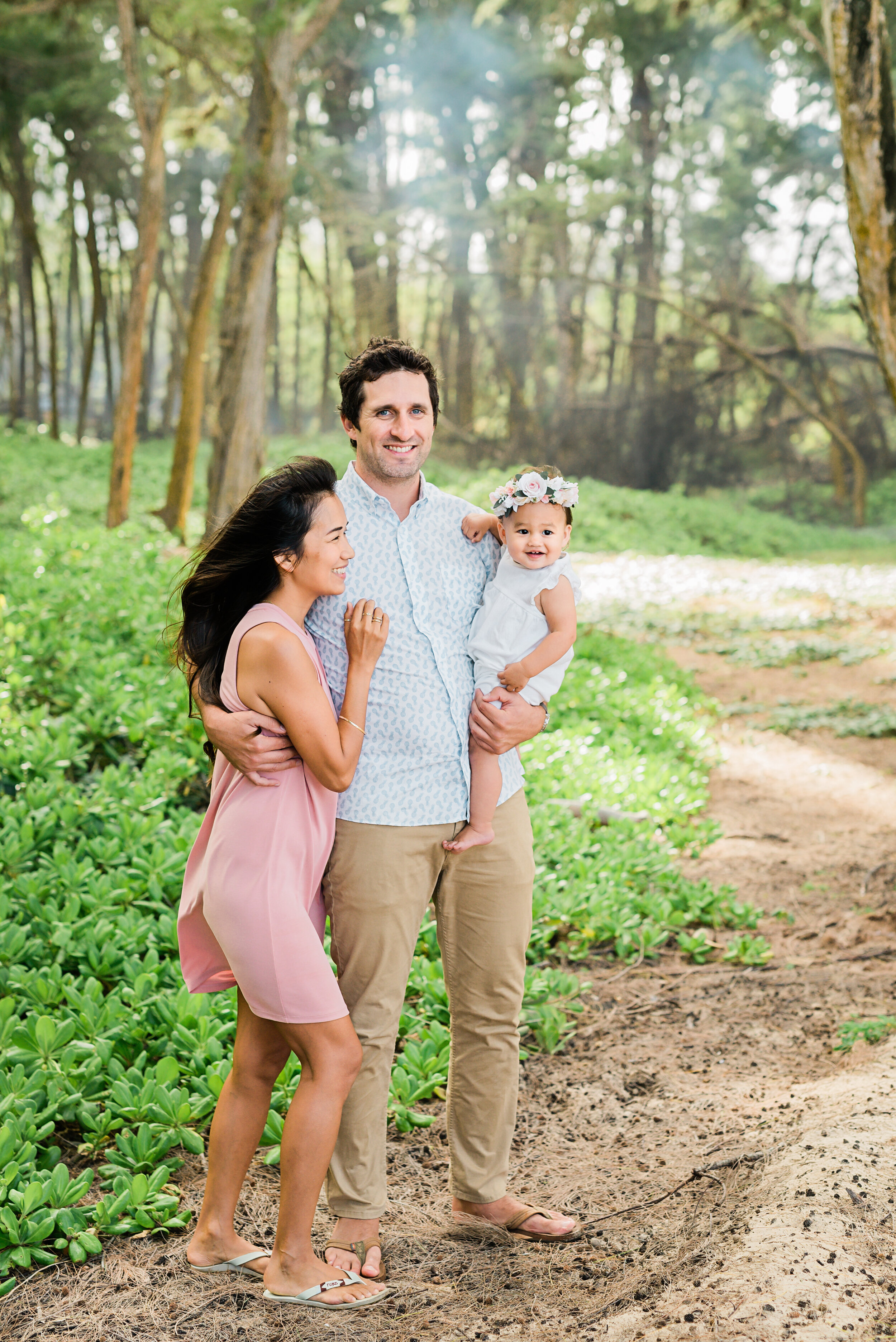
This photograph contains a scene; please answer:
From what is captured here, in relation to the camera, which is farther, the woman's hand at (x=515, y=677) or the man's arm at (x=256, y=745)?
the woman's hand at (x=515, y=677)

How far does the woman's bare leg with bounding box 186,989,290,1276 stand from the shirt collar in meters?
1.30

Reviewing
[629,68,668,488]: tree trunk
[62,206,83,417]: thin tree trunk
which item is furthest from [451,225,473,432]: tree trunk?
[62,206,83,417]: thin tree trunk

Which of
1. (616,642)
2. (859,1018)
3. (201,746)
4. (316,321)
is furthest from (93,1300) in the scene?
(316,321)

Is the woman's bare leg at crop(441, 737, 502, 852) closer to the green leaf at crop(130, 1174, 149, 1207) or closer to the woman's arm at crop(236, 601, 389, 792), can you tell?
the woman's arm at crop(236, 601, 389, 792)

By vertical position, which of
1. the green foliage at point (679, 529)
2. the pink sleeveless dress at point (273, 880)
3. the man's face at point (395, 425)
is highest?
the green foliage at point (679, 529)

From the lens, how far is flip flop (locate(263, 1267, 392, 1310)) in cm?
237

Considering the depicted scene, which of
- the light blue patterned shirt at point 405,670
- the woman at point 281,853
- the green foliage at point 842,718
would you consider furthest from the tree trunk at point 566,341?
the woman at point 281,853

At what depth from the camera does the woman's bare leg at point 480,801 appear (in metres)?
2.56

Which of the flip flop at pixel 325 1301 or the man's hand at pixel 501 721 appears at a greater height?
the man's hand at pixel 501 721

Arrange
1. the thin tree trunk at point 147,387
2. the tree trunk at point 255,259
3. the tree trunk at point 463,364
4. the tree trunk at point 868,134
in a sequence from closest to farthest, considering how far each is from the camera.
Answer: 1. the tree trunk at point 868,134
2. the tree trunk at point 255,259
3. the tree trunk at point 463,364
4. the thin tree trunk at point 147,387

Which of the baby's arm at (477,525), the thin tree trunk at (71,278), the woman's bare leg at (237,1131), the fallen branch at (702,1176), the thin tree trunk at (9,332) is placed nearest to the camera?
the woman's bare leg at (237,1131)

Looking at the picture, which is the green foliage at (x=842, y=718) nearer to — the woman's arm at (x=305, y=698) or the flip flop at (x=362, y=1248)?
the flip flop at (x=362, y=1248)

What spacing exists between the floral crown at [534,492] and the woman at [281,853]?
43cm

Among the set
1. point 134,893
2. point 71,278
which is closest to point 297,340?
point 71,278
